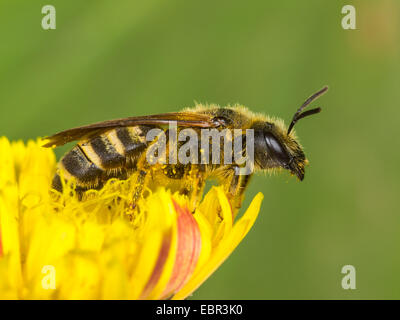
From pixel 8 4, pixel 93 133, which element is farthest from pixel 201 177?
pixel 8 4

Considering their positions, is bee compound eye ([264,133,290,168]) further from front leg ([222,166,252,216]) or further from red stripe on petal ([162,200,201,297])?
red stripe on petal ([162,200,201,297])

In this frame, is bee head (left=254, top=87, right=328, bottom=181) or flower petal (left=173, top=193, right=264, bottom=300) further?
bee head (left=254, top=87, right=328, bottom=181)

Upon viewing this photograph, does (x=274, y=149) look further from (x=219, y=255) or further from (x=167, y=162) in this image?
(x=219, y=255)

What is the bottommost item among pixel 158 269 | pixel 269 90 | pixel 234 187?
pixel 158 269

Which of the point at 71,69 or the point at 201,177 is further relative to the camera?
the point at 71,69

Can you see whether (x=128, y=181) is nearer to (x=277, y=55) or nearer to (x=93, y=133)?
(x=93, y=133)

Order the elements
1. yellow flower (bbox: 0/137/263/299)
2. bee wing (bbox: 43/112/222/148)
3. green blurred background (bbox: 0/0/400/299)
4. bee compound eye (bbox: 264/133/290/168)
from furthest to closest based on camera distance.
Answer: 1. green blurred background (bbox: 0/0/400/299)
2. bee compound eye (bbox: 264/133/290/168)
3. bee wing (bbox: 43/112/222/148)
4. yellow flower (bbox: 0/137/263/299)

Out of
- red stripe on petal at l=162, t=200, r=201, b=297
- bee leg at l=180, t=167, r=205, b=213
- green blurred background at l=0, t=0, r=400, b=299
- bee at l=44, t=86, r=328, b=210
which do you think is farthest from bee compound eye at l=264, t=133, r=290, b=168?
green blurred background at l=0, t=0, r=400, b=299

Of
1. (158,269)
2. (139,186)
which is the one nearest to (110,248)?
(158,269)
